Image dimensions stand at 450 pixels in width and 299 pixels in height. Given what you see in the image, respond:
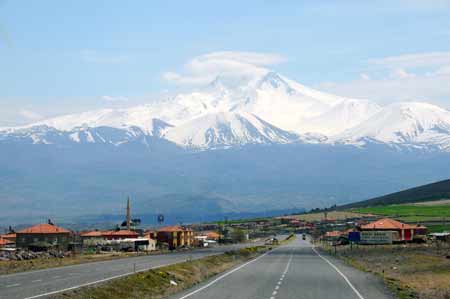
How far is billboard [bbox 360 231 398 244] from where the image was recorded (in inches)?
6102

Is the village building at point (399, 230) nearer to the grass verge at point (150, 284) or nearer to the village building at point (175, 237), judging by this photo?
the village building at point (175, 237)

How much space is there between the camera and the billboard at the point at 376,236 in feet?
509

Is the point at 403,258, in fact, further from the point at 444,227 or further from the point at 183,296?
the point at 444,227

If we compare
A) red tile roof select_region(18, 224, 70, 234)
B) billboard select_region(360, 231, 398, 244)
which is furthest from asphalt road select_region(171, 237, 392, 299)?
billboard select_region(360, 231, 398, 244)

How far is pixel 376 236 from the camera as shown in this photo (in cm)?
15750

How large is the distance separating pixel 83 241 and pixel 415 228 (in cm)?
5985

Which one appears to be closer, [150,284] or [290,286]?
[150,284]

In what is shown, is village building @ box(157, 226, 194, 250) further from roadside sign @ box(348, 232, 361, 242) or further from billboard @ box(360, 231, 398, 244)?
roadside sign @ box(348, 232, 361, 242)

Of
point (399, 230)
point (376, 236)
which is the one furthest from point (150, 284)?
point (399, 230)

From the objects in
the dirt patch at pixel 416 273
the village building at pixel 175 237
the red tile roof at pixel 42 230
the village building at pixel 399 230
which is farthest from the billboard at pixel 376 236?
the red tile roof at pixel 42 230

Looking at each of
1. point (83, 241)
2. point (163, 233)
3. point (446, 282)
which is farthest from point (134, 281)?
point (163, 233)

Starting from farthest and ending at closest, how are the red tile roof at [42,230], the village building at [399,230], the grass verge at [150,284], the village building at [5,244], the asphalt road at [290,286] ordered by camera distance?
the village building at [399,230]
the red tile roof at [42,230]
the village building at [5,244]
the asphalt road at [290,286]
the grass verge at [150,284]

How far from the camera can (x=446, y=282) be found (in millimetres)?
60219

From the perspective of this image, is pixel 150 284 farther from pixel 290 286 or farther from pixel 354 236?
pixel 354 236
